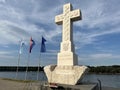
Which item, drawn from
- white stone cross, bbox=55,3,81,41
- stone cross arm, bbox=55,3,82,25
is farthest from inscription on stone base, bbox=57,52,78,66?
stone cross arm, bbox=55,3,82,25

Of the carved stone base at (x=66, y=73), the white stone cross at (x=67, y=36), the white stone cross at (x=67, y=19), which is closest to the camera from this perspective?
the carved stone base at (x=66, y=73)

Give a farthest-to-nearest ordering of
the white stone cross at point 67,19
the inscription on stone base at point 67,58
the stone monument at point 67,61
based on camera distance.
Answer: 1. the white stone cross at point 67,19
2. the inscription on stone base at point 67,58
3. the stone monument at point 67,61

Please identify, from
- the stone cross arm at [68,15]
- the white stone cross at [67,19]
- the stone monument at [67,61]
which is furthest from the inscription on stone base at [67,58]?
the stone cross arm at [68,15]

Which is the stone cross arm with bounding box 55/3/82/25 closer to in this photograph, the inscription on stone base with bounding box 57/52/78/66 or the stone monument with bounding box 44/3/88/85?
the stone monument with bounding box 44/3/88/85

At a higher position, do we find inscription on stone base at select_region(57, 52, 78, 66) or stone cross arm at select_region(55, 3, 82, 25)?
stone cross arm at select_region(55, 3, 82, 25)

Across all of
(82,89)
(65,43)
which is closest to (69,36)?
(65,43)

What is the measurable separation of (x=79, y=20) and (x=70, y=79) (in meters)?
5.54

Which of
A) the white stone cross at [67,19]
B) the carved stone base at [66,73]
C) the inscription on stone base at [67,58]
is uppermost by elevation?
the white stone cross at [67,19]

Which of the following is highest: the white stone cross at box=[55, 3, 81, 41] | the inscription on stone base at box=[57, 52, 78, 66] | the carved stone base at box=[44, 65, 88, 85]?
the white stone cross at box=[55, 3, 81, 41]

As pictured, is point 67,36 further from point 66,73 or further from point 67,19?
point 66,73

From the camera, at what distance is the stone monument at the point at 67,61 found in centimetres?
1403

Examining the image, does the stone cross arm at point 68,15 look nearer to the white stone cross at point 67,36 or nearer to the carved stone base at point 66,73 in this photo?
the white stone cross at point 67,36

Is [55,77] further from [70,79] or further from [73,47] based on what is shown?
[73,47]

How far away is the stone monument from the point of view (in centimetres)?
1403
